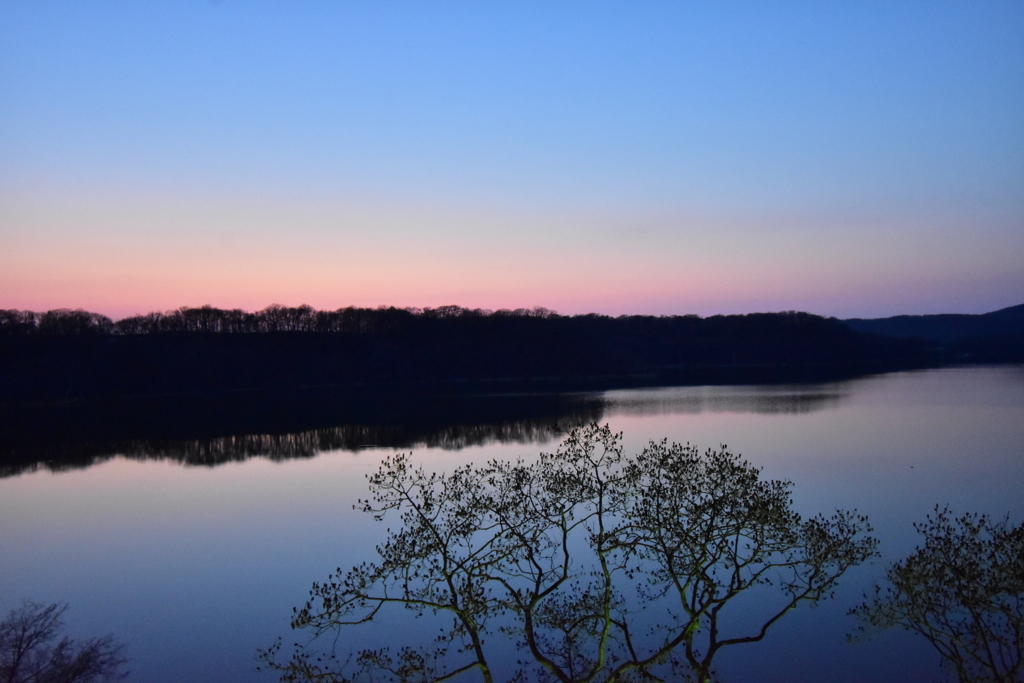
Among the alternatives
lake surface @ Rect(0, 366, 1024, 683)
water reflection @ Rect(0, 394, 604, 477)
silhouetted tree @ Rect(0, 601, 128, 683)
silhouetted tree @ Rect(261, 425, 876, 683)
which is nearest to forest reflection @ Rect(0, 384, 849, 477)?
water reflection @ Rect(0, 394, 604, 477)

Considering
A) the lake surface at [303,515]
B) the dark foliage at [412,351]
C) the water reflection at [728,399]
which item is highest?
the dark foliage at [412,351]

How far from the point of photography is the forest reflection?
39.5 m

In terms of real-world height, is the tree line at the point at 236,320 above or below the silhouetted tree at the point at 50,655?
above

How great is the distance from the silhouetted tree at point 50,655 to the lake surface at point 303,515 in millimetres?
504

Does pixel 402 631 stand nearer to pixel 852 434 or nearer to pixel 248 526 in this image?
pixel 248 526

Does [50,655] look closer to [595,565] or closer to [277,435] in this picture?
[595,565]

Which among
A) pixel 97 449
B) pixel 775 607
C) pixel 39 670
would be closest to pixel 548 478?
pixel 775 607

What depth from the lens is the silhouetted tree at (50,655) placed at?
12562 mm

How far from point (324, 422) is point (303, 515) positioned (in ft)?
83.4

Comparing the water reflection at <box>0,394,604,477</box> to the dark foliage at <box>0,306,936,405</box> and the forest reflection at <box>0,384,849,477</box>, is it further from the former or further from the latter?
the dark foliage at <box>0,306,936,405</box>

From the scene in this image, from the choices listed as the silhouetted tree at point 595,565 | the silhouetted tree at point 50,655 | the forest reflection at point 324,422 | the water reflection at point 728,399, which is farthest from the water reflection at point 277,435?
the silhouetted tree at point 50,655

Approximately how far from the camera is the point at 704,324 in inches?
4975

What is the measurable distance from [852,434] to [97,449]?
39774 millimetres

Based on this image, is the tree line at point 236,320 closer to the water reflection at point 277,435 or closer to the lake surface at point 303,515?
the water reflection at point 277,435
